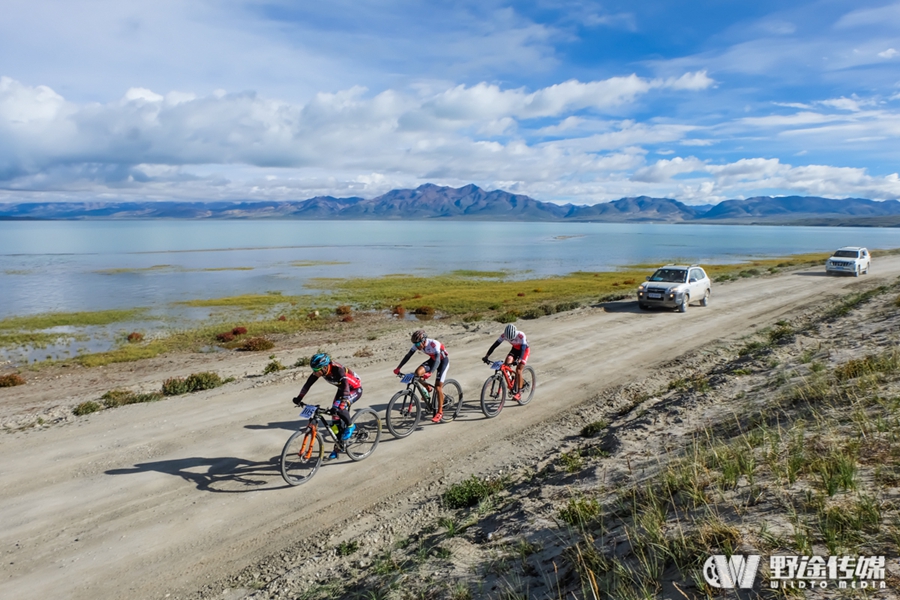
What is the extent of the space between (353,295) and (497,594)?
41964mm

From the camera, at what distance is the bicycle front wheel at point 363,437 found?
30.5 ft

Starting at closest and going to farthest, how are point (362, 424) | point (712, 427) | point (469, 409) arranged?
point (712, 427)
point (362, 424)
point (469, 409)

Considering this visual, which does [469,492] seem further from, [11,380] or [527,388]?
[11,380]

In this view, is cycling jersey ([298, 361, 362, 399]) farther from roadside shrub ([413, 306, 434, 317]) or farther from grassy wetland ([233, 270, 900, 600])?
roadside shrub ([413, 306, 434, 317])

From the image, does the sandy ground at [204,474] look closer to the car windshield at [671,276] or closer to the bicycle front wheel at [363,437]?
the bicycle front wheel at [363,437]

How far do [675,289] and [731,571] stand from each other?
70.7 ft

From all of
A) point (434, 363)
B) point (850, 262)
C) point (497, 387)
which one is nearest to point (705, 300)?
point (497, 387)

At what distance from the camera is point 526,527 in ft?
19.9

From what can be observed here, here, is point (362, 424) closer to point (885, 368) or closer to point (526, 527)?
point (526, 527)

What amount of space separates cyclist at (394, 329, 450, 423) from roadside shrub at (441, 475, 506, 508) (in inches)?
105

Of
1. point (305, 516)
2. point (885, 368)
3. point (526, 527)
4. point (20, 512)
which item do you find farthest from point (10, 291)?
point (885, 368)

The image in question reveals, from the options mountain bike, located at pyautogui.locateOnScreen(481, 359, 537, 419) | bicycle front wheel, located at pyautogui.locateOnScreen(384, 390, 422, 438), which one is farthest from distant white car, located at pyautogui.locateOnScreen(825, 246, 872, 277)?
bicycle front wheel, located at pyautogui.locateOnScreen(384, 390, 422, 438)

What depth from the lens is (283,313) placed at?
3594 cm

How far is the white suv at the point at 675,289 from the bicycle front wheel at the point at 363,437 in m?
18.2
